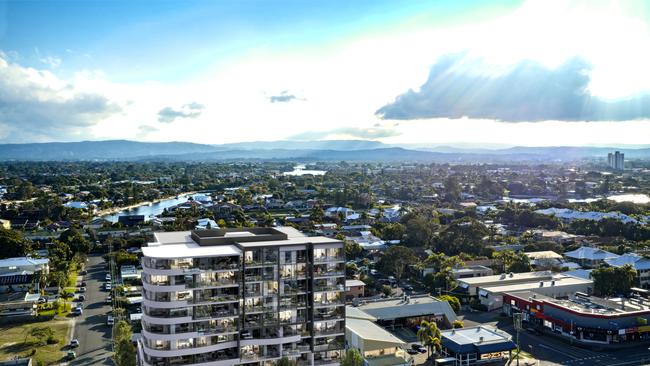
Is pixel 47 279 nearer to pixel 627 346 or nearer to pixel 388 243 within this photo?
pixel 388 243

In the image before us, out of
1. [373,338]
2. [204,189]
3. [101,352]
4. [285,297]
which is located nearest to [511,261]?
[373,338]

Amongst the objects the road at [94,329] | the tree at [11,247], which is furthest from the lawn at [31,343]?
the tree at [11,247]

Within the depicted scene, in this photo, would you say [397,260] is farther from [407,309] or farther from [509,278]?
[407,309]

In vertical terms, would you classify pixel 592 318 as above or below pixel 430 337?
above

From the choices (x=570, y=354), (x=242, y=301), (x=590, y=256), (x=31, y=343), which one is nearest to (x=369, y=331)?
(x=242, y=301)

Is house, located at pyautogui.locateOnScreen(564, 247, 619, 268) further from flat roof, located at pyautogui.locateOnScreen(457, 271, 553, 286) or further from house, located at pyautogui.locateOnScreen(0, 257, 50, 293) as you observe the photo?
house, located at pyautogui.locateOnScreen(0, 257, 50, 293)
